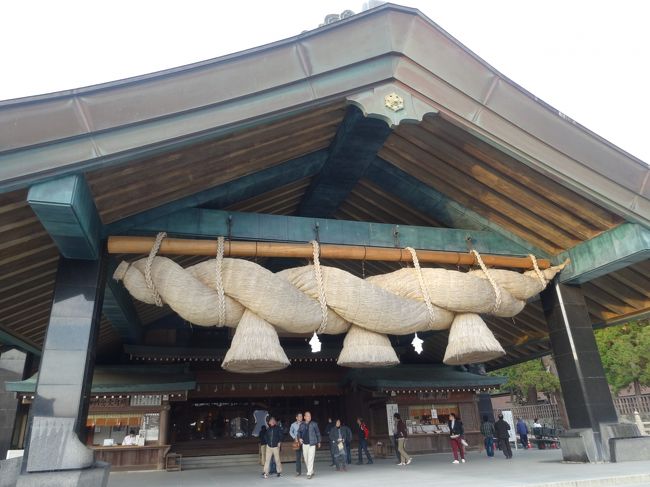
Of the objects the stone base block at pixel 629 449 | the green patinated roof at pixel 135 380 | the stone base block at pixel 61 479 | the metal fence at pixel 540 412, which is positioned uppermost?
the green patinated roof at pixel 135 380

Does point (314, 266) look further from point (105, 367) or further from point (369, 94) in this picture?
point (105, 367)

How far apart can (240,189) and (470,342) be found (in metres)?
4.43

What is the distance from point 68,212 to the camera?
16.5 feet

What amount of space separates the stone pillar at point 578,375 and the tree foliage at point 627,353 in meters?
15.1

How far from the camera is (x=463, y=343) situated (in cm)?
696

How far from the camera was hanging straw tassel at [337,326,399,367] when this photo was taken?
6.52 m

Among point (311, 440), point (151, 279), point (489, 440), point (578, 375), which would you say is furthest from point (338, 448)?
point (151, 279)

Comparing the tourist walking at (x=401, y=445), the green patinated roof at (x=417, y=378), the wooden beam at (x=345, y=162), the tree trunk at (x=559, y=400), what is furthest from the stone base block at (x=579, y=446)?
the tree trunk at (x=559, y=400)

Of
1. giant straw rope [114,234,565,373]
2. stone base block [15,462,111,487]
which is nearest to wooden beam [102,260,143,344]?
giant straw rope [114,234,565,373]

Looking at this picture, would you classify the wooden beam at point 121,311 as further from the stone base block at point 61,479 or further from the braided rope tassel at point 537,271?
the braided rope tassel at point 537,271

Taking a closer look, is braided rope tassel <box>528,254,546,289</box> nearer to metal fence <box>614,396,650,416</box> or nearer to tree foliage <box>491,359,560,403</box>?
metal fence <box>614,396,650,416</box>

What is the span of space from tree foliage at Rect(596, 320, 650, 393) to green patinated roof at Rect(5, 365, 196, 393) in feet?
61.5

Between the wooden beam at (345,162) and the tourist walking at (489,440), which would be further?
the tourist walking at (489,440)

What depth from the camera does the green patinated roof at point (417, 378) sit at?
14203mm
